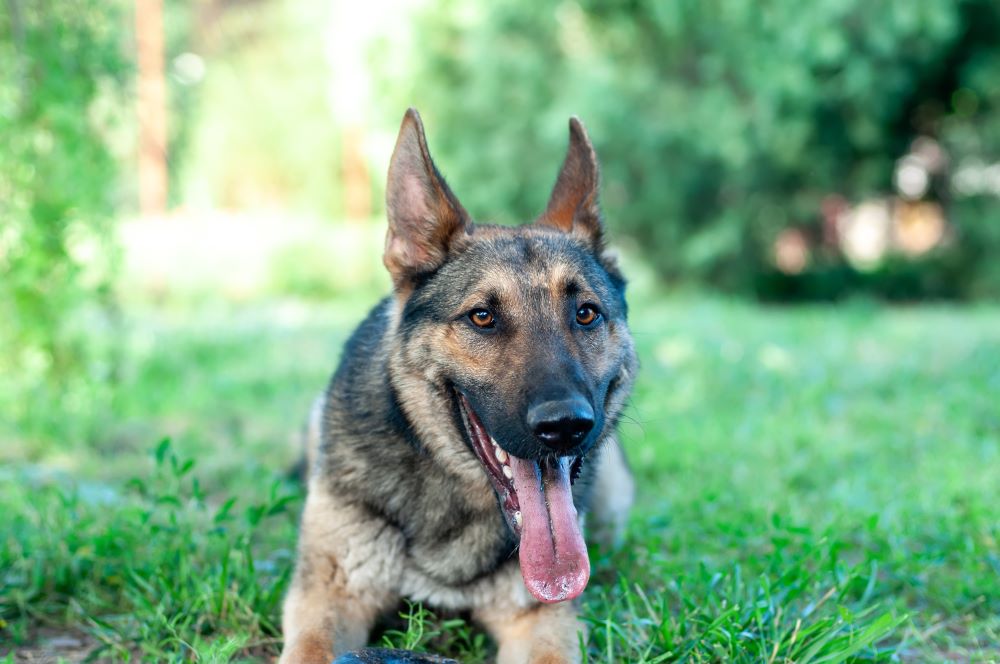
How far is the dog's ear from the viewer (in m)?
3.38

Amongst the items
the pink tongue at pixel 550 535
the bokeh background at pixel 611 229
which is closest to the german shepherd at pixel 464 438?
the pink tongue at pixel 550 535

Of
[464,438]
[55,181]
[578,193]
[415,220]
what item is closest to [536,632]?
[464,438]

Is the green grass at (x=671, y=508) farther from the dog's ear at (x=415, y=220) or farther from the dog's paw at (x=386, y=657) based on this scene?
the dog's ear at (x=415, y=220)

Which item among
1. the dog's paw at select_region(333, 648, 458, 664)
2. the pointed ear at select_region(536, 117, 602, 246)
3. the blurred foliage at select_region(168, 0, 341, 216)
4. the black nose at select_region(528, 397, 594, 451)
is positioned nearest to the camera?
the dog's paw at select_region(333, 648, 458, 664)

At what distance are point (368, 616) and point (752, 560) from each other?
163cm

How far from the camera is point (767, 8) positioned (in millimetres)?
12523

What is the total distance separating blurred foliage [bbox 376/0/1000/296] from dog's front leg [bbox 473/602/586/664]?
1066 centimetres

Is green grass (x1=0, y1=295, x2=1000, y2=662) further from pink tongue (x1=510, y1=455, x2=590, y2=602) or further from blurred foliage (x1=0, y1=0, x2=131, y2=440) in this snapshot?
blurred foliage (x1=0, y1=0, x2=131, y2=440)

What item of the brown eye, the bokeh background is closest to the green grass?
the bokeh background

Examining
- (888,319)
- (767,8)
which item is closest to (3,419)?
(888,319)

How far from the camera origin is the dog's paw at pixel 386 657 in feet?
8.63

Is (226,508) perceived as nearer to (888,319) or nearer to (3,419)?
(3,419)

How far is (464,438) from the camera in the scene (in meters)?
3.19

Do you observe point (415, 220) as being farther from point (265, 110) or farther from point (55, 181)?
point (265, 110)
